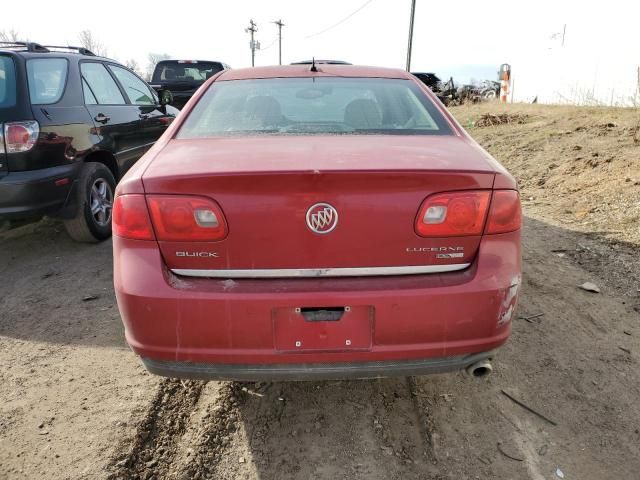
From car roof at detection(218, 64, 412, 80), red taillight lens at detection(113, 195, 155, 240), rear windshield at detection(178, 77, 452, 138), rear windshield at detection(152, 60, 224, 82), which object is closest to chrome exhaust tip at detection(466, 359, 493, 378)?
rear windshield at detection(178, 77, 452, 138)

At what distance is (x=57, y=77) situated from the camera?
14.4 ft

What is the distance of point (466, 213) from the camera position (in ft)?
6.15

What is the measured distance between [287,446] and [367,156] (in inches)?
50.9

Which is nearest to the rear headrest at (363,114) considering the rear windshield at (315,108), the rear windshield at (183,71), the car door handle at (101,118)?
the rear windshield at (315,108)

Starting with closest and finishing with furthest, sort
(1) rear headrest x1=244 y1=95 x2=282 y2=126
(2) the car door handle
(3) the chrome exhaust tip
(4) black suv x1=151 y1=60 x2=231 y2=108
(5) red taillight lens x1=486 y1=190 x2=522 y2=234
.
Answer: (5) red taillight lens x1=486 y1=190 x2=522 y2=234 → (3) the chrome exhaust tip → (1) rear headrest x1=244 y1=95 x2=282 y2=126 → (2) the car door handle → (4) black suv x1=151 y1=60 x2=231 y2=108

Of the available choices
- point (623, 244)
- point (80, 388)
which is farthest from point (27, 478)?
point (623, 244)

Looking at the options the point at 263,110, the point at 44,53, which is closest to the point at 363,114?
the point at 263,110

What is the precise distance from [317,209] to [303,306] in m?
0.35

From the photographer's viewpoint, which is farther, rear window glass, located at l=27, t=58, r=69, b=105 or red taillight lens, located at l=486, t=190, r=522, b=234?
rear window glass, located at l=27, t=58, r=69, b=105

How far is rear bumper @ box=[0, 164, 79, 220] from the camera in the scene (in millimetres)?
3752

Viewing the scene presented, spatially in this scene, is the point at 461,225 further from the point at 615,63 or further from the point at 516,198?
the point at 615,63

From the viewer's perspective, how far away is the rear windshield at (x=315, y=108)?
2484 millimetres

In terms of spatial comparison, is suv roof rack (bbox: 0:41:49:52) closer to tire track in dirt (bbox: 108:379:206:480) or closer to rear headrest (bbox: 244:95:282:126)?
rear headrest (bbox: 244:95:282:126)

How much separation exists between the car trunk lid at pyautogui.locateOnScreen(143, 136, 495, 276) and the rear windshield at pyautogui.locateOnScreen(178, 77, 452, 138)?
2.00 feet
